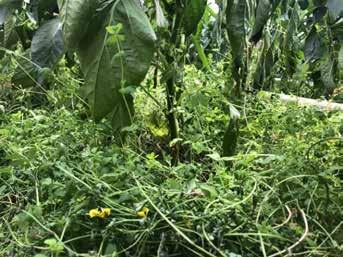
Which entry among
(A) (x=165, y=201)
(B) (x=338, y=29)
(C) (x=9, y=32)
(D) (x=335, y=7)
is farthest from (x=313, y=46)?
(A) (x=165, y=201)

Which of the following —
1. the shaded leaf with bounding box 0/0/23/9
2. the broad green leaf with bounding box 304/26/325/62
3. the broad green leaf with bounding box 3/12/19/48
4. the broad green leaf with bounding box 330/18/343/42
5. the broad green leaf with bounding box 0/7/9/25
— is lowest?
the broad green leaf with bounding box 304/26/325/62

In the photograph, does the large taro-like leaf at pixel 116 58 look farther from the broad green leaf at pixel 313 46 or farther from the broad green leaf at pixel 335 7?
the broad green leaf at pixel 313 46

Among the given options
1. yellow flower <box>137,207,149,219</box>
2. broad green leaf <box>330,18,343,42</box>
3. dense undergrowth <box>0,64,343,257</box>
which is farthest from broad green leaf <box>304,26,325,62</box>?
yellow flower <box>137,207,149,219</box>

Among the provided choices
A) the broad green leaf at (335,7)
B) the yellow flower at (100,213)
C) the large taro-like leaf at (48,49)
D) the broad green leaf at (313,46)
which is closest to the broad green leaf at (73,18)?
the large taro-like leaf at (48,49)

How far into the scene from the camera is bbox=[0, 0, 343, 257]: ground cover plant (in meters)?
0.67

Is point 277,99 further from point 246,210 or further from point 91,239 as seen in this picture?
point 91,239

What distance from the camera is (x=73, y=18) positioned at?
31.3 inches

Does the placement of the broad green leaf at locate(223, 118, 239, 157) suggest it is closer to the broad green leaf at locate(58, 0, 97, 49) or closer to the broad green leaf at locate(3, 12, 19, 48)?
the broad green leaf at locate(58, 0, 97, 49)

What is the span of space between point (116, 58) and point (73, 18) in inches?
3.2

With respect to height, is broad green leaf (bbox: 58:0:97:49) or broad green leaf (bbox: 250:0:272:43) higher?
broad green leaf (bbox: 58:0:97:49)

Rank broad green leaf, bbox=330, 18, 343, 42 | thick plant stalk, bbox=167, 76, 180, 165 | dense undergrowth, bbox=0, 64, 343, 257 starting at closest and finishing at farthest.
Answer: dense undergrowth, bbox=0, 64, 343, 257, thick plant stalk, bbox=167, 76, 180, 165, broad green leaf, bbox=330, 18, 343, 42

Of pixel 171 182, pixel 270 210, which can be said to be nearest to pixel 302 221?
pixel 270 210

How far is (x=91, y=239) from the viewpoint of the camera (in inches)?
26.9

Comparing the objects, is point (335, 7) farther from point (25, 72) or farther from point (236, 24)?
point (25, 72)
